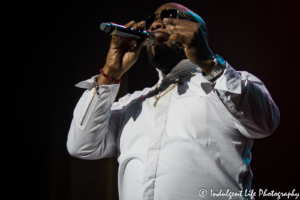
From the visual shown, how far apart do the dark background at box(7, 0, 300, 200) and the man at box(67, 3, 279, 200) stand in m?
0.41

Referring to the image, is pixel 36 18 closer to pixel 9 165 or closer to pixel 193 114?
pixel 9 165

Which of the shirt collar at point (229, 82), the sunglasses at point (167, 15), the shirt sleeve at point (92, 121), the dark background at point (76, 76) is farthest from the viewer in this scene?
the dark background at point (76, 76)

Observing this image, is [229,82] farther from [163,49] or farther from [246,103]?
[163,49]

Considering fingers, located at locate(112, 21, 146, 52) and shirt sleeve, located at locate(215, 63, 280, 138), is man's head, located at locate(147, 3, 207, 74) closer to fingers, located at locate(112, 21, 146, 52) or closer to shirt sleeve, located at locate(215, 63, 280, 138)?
fingers, located at locate(112, 21, 146, 52)

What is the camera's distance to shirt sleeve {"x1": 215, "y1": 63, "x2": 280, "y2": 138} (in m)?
0.72

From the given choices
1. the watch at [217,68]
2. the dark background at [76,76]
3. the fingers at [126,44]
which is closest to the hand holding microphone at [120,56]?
the fingers at [126,44]

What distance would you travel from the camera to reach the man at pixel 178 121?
744mm

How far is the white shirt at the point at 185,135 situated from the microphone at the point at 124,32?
237mm

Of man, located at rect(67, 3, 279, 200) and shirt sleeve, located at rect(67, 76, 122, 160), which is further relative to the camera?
shirt sleeve, located at rect(67, 76, 122, 160)

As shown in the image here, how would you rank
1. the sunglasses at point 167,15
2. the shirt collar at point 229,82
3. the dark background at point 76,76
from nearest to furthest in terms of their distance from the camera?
the shirt collar at point 229,82 → the sunglasses at point 167,15 → the dark background at point 76,76

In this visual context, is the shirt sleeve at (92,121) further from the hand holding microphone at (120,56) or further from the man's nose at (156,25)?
the man's nose at (156,25)

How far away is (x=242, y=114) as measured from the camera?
0.75 m

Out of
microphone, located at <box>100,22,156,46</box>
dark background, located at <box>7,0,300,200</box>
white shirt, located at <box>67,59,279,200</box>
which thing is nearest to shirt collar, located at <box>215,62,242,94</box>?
white shirt, located at <box>67,59,279,200</box>

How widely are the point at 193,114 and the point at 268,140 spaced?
82cm
